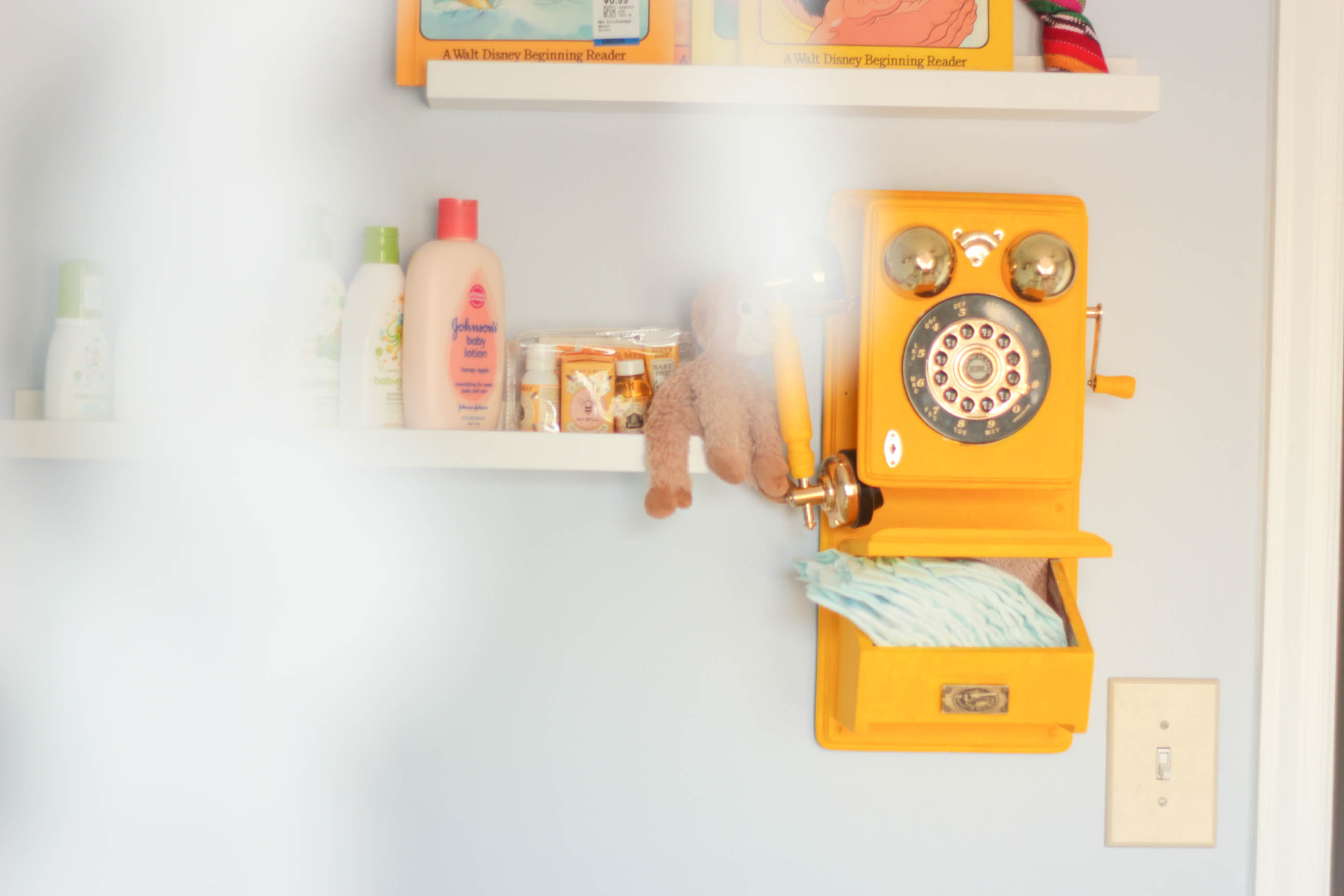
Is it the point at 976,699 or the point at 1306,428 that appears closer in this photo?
the point at 976,699

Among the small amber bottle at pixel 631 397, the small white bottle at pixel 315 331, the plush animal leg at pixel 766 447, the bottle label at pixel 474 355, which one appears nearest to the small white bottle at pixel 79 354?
the small white bottle at pixel 315 331

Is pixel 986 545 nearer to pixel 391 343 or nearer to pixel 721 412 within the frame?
pixel 721 412

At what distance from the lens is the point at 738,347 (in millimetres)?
781

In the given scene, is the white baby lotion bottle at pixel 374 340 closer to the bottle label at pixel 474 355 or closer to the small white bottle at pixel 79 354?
the bottle label at pixel 474 355

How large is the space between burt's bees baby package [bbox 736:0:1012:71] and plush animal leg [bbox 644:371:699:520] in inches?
12.7

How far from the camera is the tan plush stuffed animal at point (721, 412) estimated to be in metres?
0.73

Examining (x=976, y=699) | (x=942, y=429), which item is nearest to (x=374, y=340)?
(x=942, y=429)

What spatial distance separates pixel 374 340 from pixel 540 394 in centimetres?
15

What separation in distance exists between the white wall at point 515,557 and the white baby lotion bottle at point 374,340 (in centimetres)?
7

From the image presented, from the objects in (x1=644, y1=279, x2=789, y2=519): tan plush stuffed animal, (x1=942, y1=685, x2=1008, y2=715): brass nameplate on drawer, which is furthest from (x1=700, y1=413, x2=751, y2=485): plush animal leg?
(x1=942, y1=685, x2=1008, y2=715): brass nameplate on drawer

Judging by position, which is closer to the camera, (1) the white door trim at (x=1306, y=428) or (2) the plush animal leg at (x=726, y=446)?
(2) the plush animal leg at (x=726, y=446)

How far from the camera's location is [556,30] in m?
0.80

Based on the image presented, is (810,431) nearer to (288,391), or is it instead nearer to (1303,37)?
(288,391)

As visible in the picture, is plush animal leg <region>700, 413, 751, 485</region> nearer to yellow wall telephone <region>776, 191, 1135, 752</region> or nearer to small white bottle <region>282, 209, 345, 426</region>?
yellow wall telephone <region>776, 191, 1135, 752</region>
